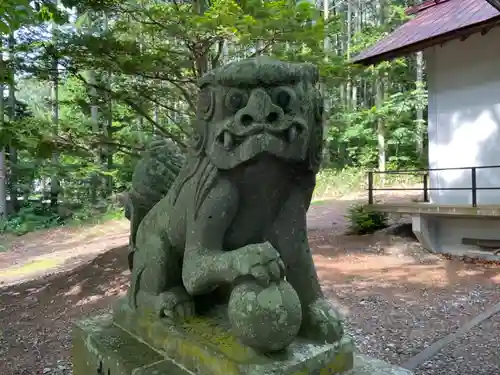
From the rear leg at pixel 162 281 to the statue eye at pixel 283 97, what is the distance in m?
0.76

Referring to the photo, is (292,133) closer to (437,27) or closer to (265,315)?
(265,315)

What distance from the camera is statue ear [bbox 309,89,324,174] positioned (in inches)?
59.1

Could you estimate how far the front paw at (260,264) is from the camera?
1.39m

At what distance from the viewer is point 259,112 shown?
4.61 ft

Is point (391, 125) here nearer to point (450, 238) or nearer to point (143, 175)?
point (450, 238)

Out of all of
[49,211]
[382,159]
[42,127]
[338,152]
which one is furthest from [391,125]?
[42,127]

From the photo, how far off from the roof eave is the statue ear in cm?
545

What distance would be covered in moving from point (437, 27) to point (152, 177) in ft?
20.2

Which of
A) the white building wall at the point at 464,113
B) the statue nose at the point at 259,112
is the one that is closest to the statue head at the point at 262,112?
the statue nose at the point at 259,112

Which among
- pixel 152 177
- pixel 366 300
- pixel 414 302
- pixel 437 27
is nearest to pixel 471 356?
pixel 414 302

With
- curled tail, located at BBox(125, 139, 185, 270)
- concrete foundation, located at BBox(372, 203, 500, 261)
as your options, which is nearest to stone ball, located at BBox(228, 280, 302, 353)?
curled tail, located at BBox(125, 139, 185, 270)

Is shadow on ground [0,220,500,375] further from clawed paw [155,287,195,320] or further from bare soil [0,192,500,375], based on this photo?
clawed paw [155,287,195,320]

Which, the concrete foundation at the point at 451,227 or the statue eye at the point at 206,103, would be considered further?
the concrete foundation at the point at 451,227

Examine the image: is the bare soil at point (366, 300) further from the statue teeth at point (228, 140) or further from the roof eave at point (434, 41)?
the roof eave at point (434, 41)
